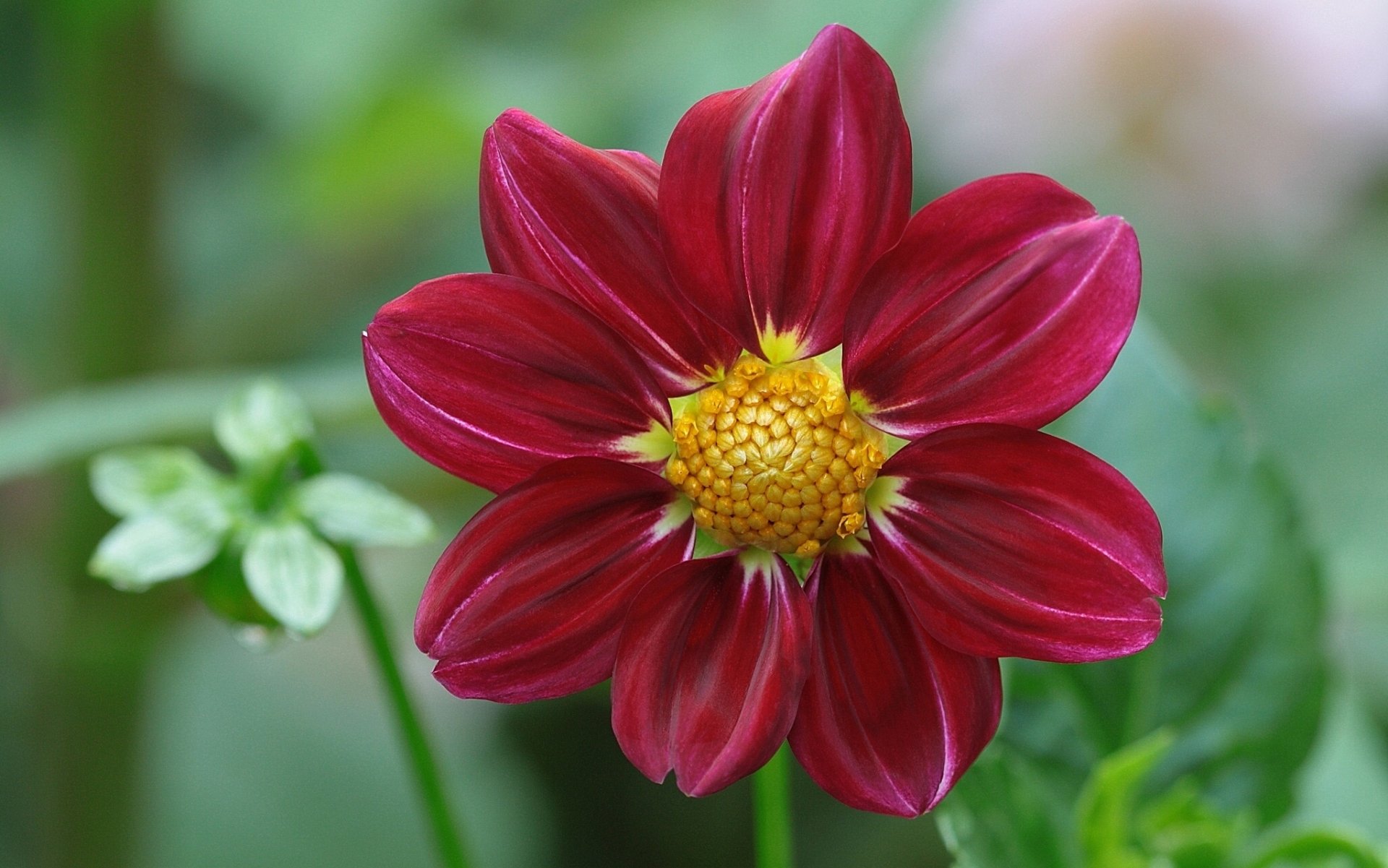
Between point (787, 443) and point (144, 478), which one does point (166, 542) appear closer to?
point (144, 478)

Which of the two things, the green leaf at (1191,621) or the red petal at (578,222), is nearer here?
the red petal at (578,222)

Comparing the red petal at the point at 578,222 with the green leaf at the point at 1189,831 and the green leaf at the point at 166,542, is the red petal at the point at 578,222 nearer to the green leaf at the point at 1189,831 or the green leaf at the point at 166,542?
the green leaf at the point at 166,542

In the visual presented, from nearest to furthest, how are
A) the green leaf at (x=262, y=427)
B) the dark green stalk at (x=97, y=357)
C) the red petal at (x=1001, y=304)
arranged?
the red petal at (x=1001, y=304) → the green leaf at (x=262, y=427) → the dark green stalk at (x=97, y=357)

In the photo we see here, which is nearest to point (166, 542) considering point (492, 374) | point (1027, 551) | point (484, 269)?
point (492, 374)

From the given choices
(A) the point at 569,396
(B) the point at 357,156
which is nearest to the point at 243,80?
(B) the point at 357,156

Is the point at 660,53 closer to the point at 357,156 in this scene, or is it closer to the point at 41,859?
the point at 357,156

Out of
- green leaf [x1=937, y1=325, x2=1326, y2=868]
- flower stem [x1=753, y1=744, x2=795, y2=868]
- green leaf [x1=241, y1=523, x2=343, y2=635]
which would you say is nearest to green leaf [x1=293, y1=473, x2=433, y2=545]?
green leaf [x1=241, y1=523, x2=343, y2=635]

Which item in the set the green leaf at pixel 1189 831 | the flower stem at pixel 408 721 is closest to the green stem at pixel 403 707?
the flower stem at pixel 408 721
